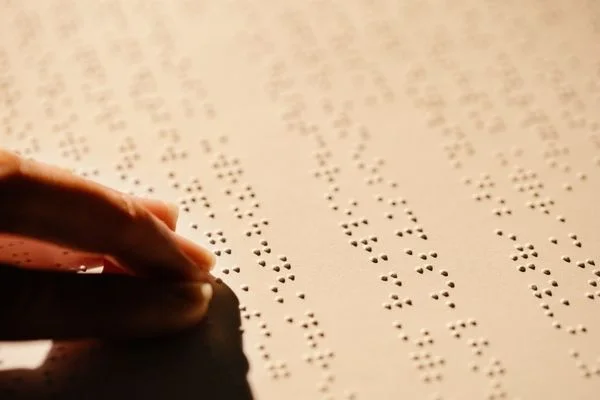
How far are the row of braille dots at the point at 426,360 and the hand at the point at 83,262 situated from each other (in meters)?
0.23

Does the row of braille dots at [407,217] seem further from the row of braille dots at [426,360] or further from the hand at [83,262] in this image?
the hand at [83,262]

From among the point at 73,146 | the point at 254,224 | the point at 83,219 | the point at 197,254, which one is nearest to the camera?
the point at 83,219

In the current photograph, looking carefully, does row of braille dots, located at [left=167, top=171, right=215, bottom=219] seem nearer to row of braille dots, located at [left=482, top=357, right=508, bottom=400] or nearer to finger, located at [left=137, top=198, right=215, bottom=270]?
finger, located at [left=137, top=198, right=215, bottom=270]

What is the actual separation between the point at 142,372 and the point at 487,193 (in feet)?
1.56

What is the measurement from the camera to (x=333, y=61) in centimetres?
110

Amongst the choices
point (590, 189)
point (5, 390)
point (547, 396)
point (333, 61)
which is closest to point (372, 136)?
point (333, 61)

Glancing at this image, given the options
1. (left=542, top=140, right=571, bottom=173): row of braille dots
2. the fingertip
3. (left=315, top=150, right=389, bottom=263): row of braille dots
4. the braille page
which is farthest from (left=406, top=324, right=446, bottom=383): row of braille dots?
(left=542, top=140, right=571, bottom=173): row of braille dots

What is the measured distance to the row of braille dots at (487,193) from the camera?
2.83ft

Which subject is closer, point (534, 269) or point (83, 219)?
point (83, 219)

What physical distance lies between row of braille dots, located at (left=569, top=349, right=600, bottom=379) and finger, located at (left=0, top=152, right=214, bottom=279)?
0.41 metres

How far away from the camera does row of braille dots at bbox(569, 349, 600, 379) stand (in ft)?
2.32

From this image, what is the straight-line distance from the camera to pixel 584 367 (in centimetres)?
71

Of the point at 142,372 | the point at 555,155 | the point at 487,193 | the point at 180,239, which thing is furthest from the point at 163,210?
the point at 555,155

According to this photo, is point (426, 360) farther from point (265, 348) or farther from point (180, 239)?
point (180, 239)
